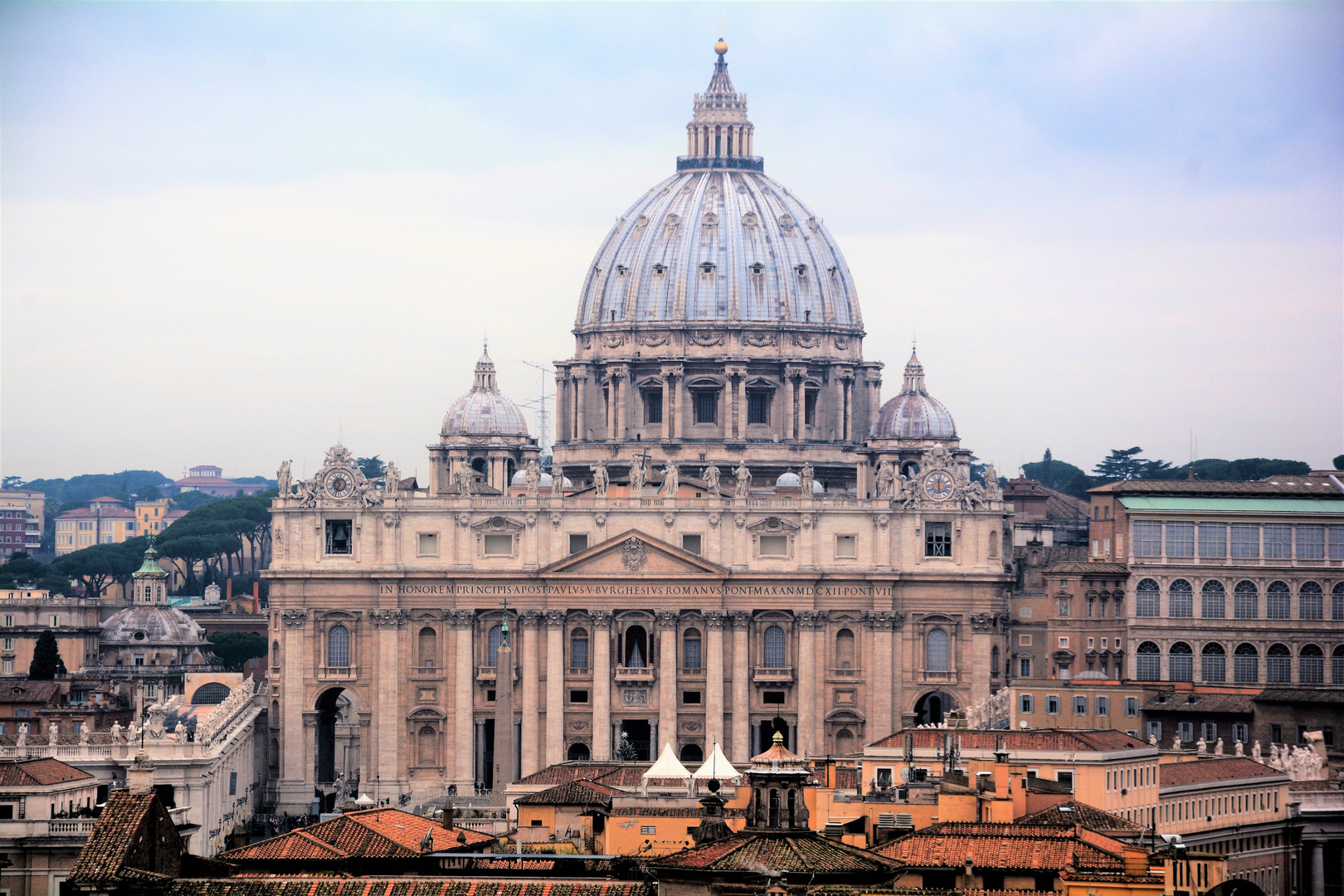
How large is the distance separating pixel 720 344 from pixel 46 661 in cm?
3594

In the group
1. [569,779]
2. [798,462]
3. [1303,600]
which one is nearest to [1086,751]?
[569,779]

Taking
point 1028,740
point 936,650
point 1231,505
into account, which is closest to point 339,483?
point 936,650

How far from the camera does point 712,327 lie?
175 metres

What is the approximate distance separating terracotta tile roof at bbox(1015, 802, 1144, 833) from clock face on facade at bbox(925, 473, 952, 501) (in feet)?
194

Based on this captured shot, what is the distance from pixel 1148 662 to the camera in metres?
148

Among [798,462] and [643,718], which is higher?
[798,462]

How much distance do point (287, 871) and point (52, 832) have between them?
67.2 ft

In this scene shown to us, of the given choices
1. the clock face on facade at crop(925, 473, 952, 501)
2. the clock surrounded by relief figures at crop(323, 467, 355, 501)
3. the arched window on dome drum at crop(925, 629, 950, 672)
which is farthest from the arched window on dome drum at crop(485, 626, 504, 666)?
the clock face on facade at crop(925, 473, 952, 501)

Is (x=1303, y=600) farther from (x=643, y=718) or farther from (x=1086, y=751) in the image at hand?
(x=1086, y=751)

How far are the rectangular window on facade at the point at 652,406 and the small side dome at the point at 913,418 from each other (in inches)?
434

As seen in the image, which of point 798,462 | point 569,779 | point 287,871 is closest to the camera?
point 287,871

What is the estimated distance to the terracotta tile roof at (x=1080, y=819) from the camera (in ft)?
274

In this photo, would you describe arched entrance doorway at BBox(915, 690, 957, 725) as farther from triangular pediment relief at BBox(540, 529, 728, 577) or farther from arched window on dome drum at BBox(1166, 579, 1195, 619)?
triangular pediment relief at BBox(540, 529, 728, 577)

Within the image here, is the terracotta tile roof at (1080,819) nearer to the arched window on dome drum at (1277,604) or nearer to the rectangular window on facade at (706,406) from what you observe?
the arched window on dome drum at (1277,604)
